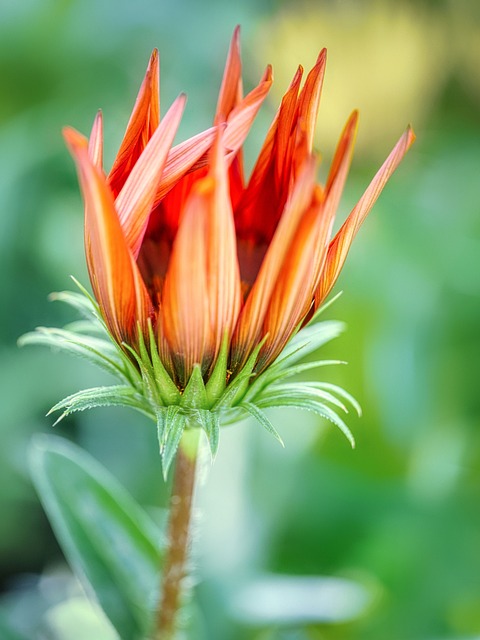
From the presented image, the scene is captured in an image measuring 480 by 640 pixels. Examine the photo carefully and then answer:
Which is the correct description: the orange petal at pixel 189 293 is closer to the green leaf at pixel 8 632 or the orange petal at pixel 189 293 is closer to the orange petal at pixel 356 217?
the orange petal at pixel 356 217

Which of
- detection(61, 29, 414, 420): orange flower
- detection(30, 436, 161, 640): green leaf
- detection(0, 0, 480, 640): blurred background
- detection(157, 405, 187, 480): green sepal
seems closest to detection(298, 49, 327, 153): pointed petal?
detection(61, 29, 414, 420): orange flower

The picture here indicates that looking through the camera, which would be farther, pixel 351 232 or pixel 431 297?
pixel 431 297

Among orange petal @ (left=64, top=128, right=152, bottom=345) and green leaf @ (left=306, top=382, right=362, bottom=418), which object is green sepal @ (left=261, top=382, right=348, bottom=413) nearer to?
green leaf @ (left=306, top=382, right=362, bottom=418)

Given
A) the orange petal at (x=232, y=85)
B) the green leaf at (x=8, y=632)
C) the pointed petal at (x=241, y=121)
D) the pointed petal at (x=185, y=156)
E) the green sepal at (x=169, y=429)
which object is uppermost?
the orange petal at (x=232, y=85)

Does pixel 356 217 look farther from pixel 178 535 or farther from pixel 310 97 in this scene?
pixel 178 535

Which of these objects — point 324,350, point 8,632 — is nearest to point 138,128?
point 8,632

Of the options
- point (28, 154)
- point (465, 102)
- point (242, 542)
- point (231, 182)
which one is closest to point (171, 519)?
point (231, 182)

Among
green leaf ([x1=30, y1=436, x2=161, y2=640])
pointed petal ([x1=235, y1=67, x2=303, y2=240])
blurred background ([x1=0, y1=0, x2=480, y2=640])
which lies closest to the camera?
pointed petal ([x1=235, y1=67, x2=303, y2=240])

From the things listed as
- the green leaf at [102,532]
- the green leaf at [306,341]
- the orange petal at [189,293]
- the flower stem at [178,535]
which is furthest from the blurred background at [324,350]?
the orange petal at [189,293]

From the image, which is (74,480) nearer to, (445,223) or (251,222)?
(251,222)
